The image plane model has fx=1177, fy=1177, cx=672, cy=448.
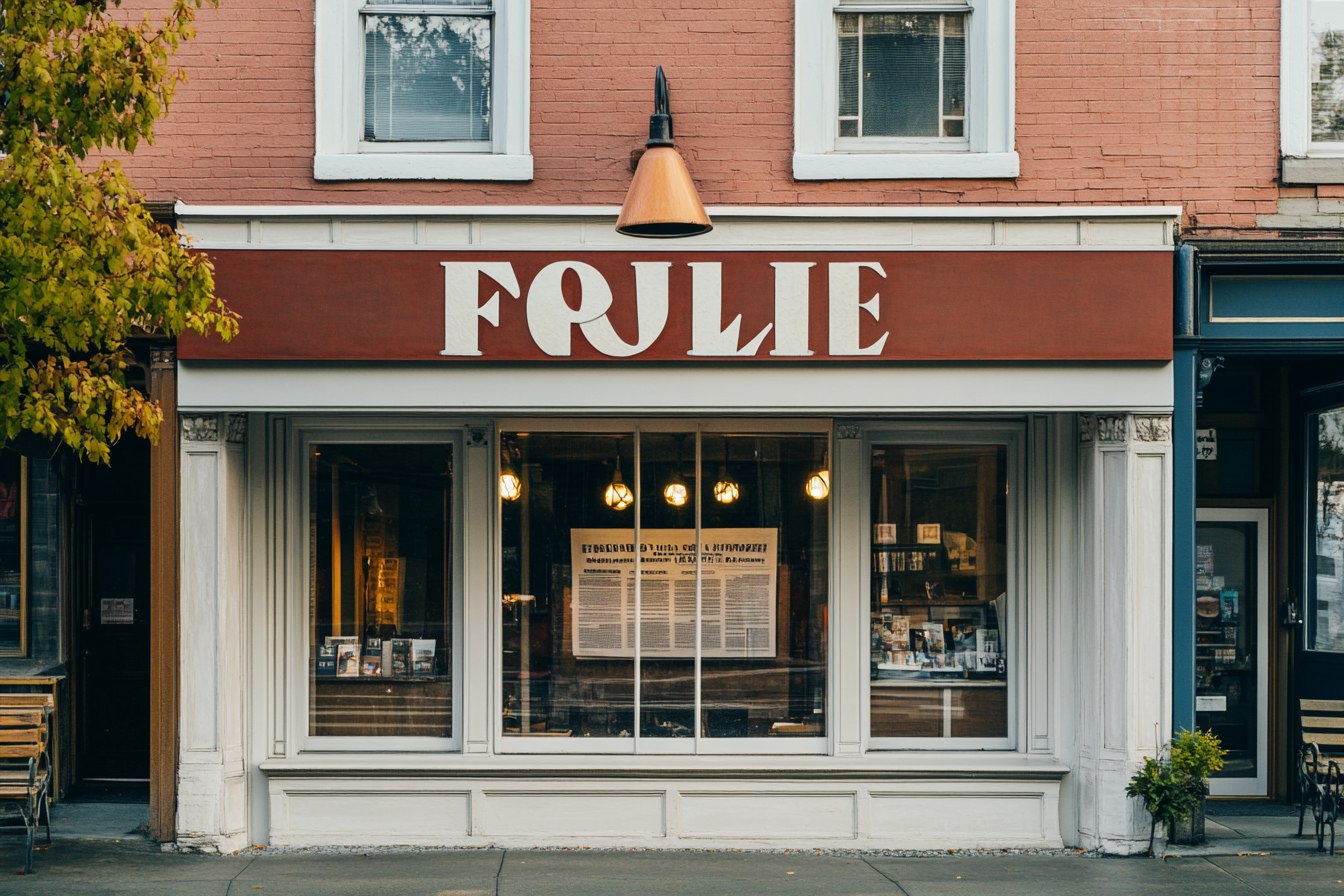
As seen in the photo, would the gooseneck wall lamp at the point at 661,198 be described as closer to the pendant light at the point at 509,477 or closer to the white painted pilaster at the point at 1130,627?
the pendant light at the point at 509,477

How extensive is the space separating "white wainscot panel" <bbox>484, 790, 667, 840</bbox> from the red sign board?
Result: 2.92 meters

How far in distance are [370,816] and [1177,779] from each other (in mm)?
5182

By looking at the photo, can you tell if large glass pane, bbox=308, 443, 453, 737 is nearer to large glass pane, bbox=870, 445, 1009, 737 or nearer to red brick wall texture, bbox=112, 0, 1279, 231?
red brick wall texture, bbox=112, 0, 1279, 231

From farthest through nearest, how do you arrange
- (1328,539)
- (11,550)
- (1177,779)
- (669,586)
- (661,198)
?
1. (1328,539)
2. (11,550)
3. (669,586)
4. (1177,779)
5. (661,198)

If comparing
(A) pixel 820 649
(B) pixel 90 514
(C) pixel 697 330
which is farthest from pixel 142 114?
(A) pixel 820 649

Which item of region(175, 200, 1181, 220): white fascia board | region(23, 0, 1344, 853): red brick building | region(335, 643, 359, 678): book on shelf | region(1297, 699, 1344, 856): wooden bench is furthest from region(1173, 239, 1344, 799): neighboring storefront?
region(335, 643, 359, 678): book on shelf

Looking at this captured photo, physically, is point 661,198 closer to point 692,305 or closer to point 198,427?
point 692,305

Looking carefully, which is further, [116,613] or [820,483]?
[116,613]

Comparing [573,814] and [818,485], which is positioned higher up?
[818,485]

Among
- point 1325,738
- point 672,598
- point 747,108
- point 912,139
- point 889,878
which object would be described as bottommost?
point 889,878

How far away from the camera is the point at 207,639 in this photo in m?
7.53

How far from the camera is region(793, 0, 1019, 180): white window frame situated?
301 inches

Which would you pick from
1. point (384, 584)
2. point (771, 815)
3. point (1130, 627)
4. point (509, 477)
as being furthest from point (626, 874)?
point (1130, 627)

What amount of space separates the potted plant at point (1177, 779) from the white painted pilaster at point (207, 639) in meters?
5.76
